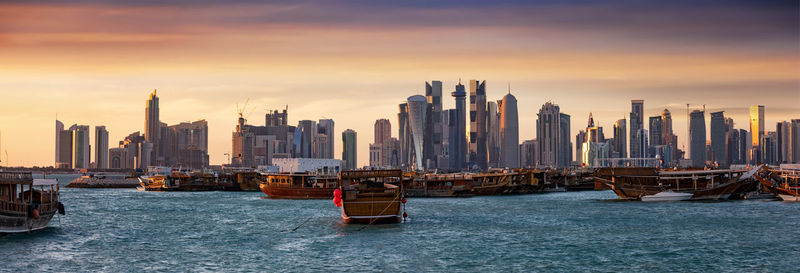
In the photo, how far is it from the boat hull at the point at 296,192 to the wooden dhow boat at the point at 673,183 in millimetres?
41623

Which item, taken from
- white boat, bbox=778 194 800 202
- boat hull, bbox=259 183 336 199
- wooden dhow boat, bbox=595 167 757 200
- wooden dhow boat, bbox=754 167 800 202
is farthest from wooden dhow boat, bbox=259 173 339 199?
white boat, bbox=778 194 800 202

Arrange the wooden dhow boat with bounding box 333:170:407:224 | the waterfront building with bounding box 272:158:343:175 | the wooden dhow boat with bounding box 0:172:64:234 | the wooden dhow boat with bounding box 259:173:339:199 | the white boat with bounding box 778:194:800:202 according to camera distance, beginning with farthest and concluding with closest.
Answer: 1. the waterfront building with bounding box 272:158:343:175
2. the wooden dhow boat with bounding box 259:173:339:199
3. the white boat with bounding box 778:194:800:202
4. the wooden dhow boat with bounding box 333:170:407:224
5. the wooden dhow boat with bounding box 0:172:64:234

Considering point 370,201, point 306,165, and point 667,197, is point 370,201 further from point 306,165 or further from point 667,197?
point 306,165

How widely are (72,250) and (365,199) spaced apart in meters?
23.9

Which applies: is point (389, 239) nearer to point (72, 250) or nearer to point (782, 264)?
point (72, 250)

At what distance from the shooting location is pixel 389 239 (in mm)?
54406

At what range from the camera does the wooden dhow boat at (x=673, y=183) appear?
10156 centimetres

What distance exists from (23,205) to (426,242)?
3090 centimetres

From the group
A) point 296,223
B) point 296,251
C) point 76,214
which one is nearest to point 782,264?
point 296,251

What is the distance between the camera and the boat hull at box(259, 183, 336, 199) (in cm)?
11138

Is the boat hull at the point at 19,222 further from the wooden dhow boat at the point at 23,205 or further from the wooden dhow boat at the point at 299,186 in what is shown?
the wooden dhow boat at the point at 299,186

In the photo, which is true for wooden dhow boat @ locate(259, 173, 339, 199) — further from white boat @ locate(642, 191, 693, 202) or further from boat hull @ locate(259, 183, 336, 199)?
white boat @ locate(642, 191, 693, 202)

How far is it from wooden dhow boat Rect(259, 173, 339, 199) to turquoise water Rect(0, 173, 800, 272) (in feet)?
87.8

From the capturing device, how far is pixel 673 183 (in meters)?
106
